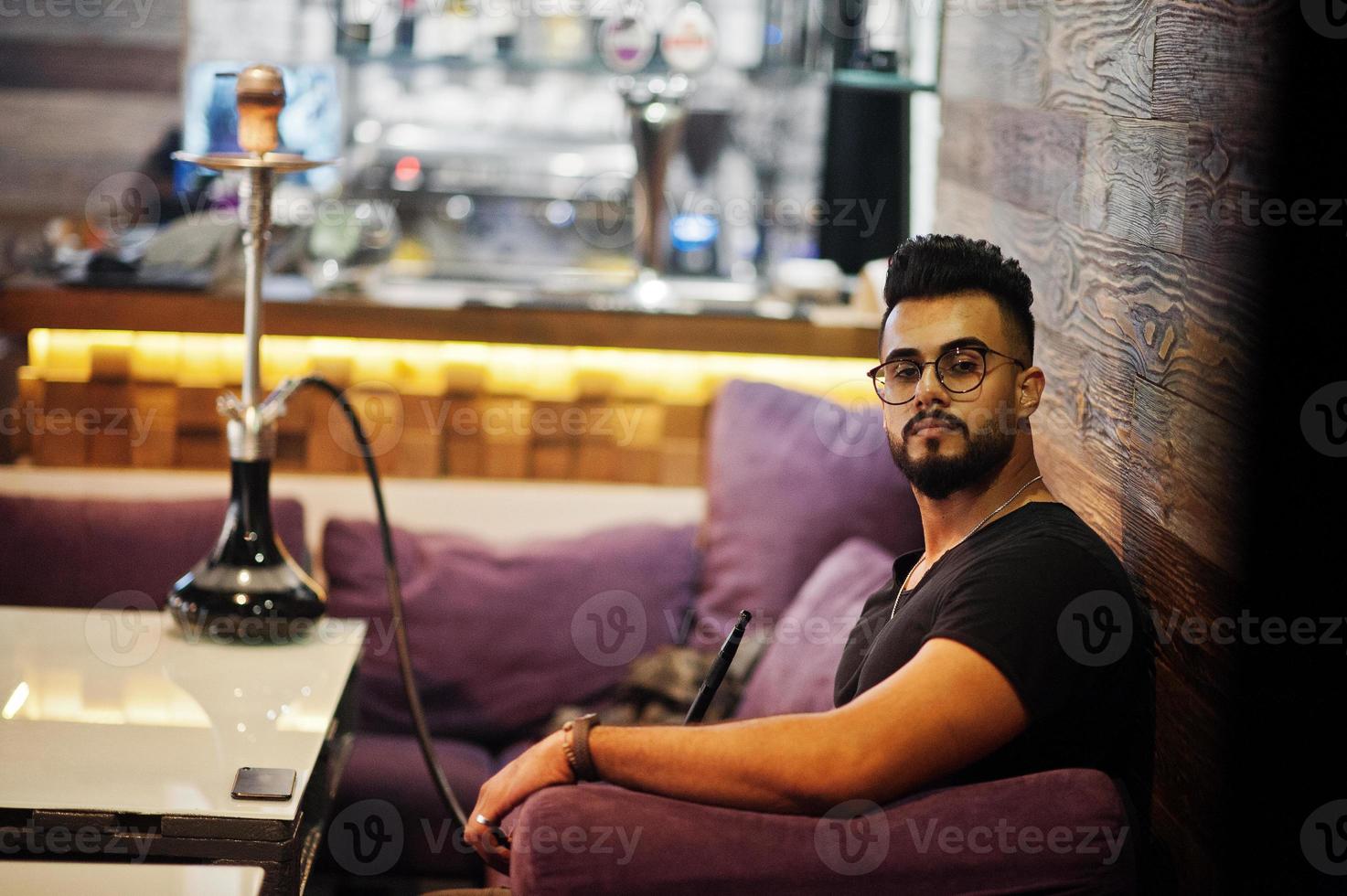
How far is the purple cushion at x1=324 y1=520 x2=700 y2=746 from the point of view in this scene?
109 inches

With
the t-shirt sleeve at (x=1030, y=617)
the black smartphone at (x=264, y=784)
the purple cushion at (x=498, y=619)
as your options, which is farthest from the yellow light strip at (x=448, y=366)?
the t-shirt sleeve at (x=1030, y=617)

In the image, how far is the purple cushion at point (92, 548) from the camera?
268 cm

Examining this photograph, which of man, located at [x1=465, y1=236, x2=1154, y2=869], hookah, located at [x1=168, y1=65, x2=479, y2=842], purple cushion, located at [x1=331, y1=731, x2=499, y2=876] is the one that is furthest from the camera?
purple cushion, located at [x1=331, y1=731, x2=499, y2=876]

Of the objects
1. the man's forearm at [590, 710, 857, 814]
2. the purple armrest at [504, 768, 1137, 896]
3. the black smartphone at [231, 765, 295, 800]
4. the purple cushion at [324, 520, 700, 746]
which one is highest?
the man's forearm at [590, 710, 857, 814]

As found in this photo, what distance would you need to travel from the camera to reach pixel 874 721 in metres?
1.32

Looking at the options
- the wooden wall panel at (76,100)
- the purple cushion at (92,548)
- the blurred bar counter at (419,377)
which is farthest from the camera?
the wooden wall panel at (76,100)

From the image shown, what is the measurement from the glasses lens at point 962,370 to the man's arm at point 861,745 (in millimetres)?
333

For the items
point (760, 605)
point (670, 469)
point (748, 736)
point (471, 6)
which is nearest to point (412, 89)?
point (471, 6)

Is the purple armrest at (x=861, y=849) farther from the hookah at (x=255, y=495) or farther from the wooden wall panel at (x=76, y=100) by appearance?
the wooden wall panel at (x=76, y=100)

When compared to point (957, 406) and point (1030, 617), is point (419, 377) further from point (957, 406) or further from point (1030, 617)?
point (1030, 617)

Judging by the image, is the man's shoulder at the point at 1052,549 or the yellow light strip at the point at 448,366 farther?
the yellow light strip at the point at 448,366

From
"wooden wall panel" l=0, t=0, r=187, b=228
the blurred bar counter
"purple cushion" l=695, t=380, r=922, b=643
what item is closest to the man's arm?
"purple cushion" l=695, t=380, r=922, b=643

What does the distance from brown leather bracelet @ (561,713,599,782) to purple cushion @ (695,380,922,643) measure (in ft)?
4.50

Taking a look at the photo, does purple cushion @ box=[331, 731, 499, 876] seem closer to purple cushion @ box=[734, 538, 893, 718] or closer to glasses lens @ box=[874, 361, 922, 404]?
purple cushion @ box=[734, 538, 893, 718]
